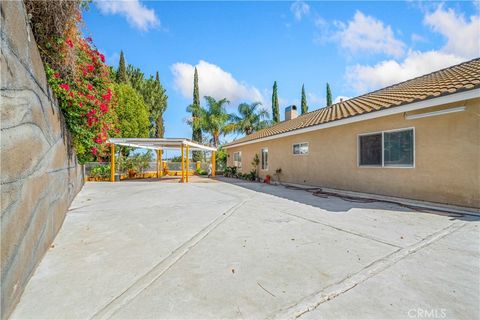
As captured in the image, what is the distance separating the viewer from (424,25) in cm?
876

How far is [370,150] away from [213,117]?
19.1 m

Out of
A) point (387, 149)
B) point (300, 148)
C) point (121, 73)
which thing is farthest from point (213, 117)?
point (387, 149)

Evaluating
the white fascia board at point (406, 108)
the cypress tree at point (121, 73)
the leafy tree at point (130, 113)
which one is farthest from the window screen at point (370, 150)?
the cypress tree at point (121, 73)

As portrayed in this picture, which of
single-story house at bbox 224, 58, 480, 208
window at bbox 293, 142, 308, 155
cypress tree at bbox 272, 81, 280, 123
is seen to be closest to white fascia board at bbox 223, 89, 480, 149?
single-story house at bbox 224, 58, 480, 208

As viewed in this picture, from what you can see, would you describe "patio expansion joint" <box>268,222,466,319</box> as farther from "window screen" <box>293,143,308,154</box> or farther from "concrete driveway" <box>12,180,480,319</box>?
"window screen" <box>293,143,308,154</box>

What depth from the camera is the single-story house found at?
5.88 m

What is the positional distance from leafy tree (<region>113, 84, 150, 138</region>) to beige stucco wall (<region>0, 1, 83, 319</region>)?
2040 centimetres

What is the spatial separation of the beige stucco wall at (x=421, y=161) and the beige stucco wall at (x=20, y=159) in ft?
28.6

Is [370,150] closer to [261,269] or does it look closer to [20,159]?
[261,269]

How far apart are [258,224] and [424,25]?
10001 millimetres

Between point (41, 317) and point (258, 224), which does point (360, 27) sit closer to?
point (258, 224)

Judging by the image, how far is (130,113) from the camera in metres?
22.8

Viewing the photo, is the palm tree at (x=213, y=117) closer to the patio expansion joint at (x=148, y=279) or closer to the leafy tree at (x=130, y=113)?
the leafy tree at (x=130, y=113)

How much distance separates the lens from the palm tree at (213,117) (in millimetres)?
25531
